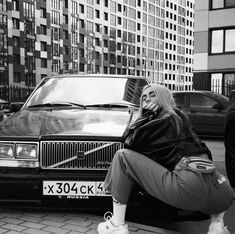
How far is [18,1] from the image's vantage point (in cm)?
5647

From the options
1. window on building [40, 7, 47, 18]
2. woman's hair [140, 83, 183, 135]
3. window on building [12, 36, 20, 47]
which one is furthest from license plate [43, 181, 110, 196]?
window on building [40, 7, 47, 18]

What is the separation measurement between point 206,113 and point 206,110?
0.09 metres

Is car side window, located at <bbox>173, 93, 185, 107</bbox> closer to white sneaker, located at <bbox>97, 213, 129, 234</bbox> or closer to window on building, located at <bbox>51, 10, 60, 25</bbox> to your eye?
white sneaker, located at <bbox>97, 213, 129, 234</bbox>

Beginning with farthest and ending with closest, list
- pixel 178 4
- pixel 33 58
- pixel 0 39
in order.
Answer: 1. pixel 178 4
2. pixel 33 58
3. pixel 0 39

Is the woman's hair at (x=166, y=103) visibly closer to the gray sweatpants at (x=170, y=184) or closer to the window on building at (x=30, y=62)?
the gray sweatpants at (x=170, y=184)

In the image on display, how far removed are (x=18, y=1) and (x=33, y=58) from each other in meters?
8.22

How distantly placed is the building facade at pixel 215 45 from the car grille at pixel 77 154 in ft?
75.9

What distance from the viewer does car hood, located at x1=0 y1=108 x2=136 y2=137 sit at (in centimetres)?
382

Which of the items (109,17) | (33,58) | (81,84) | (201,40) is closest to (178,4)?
(109,17)

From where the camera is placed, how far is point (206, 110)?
40.3 ft

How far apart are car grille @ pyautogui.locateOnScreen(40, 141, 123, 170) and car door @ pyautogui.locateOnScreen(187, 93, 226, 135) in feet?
28.2

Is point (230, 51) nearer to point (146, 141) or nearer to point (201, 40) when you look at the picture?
point (201, 40)

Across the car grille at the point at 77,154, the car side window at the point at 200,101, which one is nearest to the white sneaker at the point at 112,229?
the car grille at the point at 77,154

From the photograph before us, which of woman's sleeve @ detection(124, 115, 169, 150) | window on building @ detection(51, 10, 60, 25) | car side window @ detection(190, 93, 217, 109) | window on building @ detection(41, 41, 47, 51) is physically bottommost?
car side window @ detection(190, 93, 217, 109)
